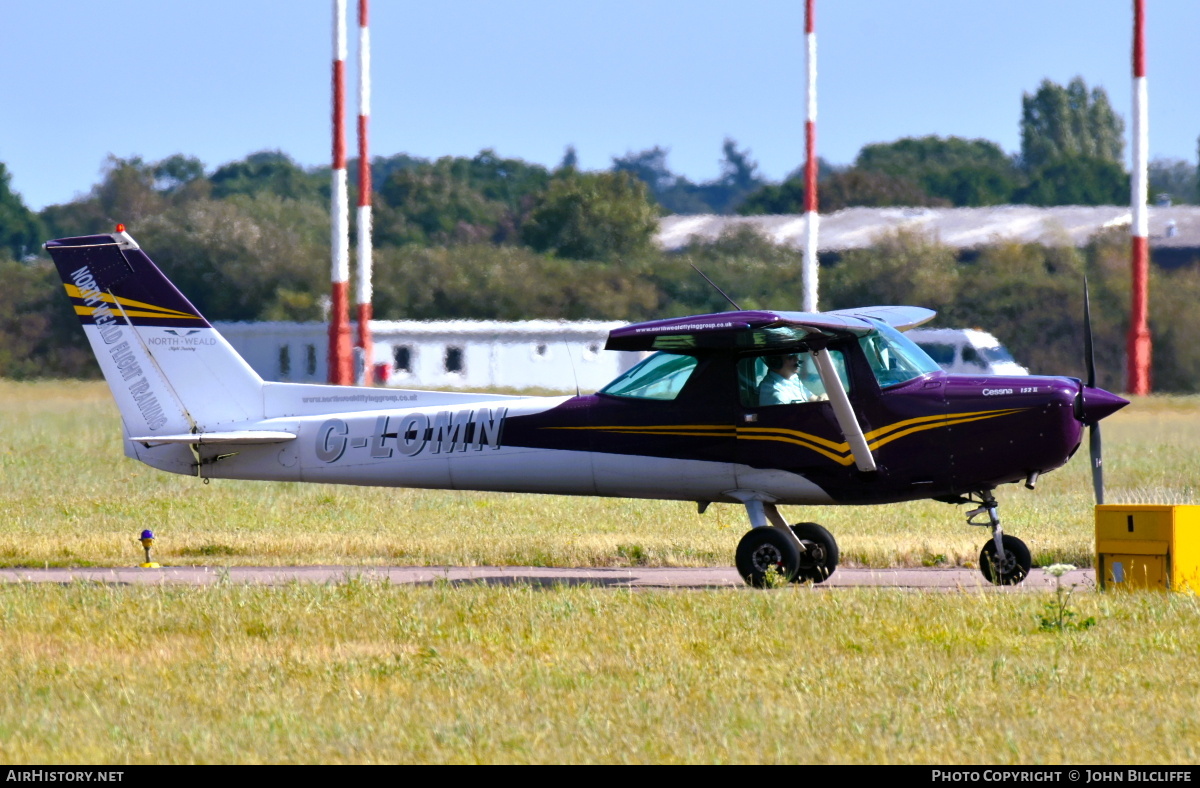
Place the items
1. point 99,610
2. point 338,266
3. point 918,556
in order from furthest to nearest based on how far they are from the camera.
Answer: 1. point 338,266
2. point 918,556
3. point 99,610

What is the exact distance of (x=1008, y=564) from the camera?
11188 millimetres

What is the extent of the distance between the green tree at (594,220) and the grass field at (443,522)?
33.8m

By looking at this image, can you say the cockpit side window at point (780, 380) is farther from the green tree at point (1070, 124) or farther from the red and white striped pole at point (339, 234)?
the green tree at point (1070, 124)

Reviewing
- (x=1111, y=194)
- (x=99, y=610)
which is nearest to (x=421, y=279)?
(x=1111, y=194)

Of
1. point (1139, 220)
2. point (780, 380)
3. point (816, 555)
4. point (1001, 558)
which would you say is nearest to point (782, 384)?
point (780, 380)

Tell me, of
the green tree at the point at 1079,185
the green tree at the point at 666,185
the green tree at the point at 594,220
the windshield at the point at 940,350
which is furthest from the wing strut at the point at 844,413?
the green tree at the point at 666,185

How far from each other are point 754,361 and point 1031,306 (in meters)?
35.9

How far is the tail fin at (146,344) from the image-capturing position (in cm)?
1214

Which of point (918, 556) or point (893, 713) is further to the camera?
point (918, 556)

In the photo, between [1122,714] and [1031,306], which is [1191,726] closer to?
[1122,714]

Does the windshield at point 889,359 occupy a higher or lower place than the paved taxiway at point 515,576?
higher

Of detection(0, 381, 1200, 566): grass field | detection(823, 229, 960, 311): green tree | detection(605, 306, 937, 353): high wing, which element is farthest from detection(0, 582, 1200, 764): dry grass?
detection(823, 229, 960, 311): green tree

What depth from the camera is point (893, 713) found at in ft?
22.1

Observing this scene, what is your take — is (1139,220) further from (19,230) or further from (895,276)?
(19,230)
